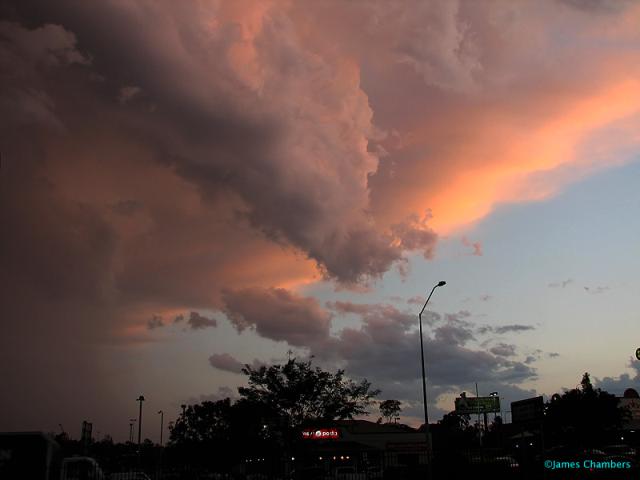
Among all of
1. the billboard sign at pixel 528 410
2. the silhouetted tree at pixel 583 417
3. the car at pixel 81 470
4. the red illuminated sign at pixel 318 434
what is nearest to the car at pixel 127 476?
the car at pixel 81 470

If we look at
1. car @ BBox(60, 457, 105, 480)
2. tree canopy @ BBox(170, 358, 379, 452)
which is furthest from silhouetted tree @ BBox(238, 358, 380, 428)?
car @ BBox(60, 457, 105, 480)

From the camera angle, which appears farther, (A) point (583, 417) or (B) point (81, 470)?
(A) point (583, 417)

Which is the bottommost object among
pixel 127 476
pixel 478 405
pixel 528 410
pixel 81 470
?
pixel 127 476

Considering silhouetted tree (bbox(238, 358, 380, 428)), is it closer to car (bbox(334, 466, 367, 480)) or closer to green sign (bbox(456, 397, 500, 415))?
car (bbox(334, 466, 367, 480))

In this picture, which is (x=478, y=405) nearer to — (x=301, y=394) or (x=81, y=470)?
(x=301, y=394)

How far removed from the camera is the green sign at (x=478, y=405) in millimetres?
88688

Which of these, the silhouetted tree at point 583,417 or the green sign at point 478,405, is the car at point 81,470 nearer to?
the silhouetted tree at point 583,417

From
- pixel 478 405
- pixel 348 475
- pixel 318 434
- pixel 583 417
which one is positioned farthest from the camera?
pixel 478 405

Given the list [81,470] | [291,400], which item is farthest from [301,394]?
[81,470]

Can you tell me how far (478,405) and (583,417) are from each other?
64.2 feet

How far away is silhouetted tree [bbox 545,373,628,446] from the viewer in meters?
73.5

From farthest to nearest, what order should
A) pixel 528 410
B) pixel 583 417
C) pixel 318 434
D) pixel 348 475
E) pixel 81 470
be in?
pixel 583 417 < pixel 318 434 < pixel 348 475 < pixel 528 410 < pixel 81 470

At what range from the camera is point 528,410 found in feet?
97.9

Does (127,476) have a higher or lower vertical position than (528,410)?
lower
